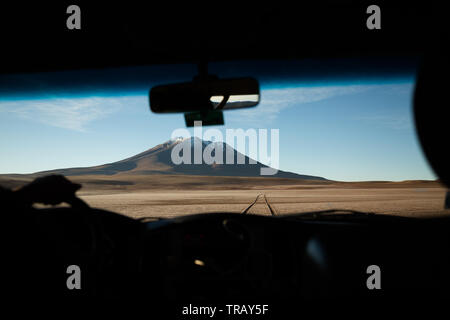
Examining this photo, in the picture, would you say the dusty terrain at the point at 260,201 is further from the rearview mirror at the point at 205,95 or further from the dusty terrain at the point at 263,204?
the rearview mirror at the point at 205,95

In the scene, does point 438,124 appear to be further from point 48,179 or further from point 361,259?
point 48,179

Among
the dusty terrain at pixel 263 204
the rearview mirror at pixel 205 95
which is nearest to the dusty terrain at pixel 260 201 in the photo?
the dusty terrain at pixel 263 204

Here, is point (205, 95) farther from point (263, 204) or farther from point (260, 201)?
point (260, 201)

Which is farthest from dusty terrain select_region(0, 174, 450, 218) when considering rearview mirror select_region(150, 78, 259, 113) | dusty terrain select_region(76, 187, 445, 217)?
rearview mirror select_region(150, 78, 259, 113)

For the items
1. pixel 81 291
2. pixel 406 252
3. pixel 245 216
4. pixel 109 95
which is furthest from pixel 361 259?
pixel 109 95

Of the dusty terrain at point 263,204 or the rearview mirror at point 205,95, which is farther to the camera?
the dusty terrain at point 263,204

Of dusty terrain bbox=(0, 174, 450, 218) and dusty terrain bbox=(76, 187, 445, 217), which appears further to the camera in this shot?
dusty terrain bbox=(76, 187, 445, 217)

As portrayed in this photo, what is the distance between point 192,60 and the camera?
143 inches

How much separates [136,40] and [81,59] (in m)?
0.89

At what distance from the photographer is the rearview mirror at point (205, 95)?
2.59 meters

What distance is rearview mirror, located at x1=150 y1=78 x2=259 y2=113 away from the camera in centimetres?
259

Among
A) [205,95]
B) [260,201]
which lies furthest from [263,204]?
[205,95]

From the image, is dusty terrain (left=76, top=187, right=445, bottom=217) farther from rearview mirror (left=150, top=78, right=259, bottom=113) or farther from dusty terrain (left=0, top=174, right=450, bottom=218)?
rearview mirror (left=150, top=78, right=259, bottom=113)

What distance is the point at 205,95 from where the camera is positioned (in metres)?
2.67
